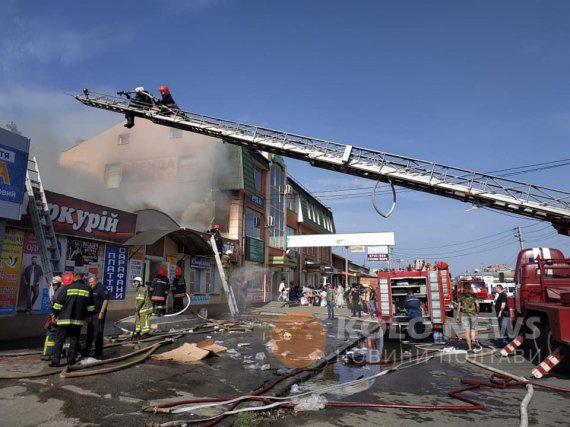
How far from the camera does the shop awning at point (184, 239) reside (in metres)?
13.2

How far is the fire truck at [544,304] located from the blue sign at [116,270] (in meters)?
11.6

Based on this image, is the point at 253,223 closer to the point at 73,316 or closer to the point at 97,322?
the point at 97,322

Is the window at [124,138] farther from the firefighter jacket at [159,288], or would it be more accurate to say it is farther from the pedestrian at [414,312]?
the pedestrian at [414,312]

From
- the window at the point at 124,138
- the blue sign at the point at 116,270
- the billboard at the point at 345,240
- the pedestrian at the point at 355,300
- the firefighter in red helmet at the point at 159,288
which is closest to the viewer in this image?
the firefighter in red helmet at the point at 159,288

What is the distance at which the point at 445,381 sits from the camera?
263 inches

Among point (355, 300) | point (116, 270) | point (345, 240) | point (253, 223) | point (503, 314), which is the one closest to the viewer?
point (503, 314)

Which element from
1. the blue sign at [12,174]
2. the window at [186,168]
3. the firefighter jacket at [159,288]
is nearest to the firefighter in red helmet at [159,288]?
the firefighter jacket at [159,288]

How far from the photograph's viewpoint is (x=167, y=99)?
1491 cm

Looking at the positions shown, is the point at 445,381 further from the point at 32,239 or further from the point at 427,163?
the point at 32,239

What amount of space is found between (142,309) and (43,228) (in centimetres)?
321

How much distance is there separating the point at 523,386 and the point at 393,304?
21.3 ft

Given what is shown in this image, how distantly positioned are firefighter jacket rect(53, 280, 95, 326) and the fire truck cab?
8.68m

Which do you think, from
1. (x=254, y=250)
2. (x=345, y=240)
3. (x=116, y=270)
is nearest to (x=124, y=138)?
(x=254, y=250)

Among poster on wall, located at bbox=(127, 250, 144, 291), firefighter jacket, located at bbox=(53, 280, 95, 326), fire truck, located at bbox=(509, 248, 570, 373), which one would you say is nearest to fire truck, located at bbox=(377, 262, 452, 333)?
fire truck, located at bbox=(509, 248, 570, 373)
